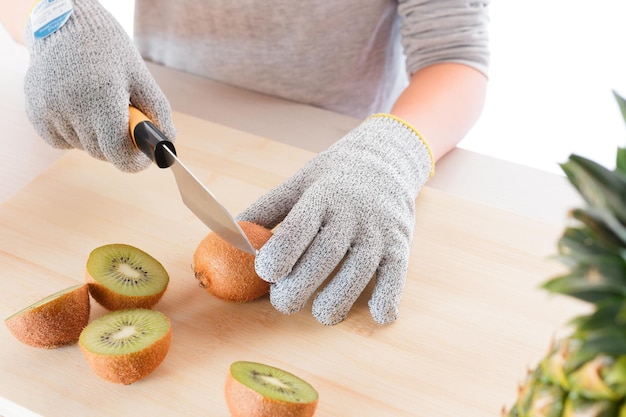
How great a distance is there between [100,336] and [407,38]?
725 millimetres

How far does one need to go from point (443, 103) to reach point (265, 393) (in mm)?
608

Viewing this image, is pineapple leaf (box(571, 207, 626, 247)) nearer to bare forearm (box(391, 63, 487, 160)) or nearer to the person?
the person

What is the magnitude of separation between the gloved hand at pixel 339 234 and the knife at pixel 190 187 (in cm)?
4

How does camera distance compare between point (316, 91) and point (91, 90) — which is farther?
point (316, 91)

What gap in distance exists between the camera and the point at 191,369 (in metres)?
0.70

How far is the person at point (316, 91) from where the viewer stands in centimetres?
76

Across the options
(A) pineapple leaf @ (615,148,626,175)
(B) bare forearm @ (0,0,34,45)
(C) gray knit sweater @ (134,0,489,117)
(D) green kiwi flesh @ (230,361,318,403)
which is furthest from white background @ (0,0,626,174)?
(A) pineapple leaf @ (615,148,626,175)

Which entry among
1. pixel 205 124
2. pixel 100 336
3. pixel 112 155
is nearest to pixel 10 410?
pixel 100 336

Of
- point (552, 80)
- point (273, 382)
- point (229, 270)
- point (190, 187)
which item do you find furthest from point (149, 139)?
point (552, 80)

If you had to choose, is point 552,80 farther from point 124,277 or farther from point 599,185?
point 599,185

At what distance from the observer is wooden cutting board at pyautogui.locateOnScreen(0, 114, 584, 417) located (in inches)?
26.7

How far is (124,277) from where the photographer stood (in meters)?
0.75

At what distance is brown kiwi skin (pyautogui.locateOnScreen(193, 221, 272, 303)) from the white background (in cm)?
145

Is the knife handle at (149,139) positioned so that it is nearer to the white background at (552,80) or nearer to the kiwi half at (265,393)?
the kiwi half at (265,393)
